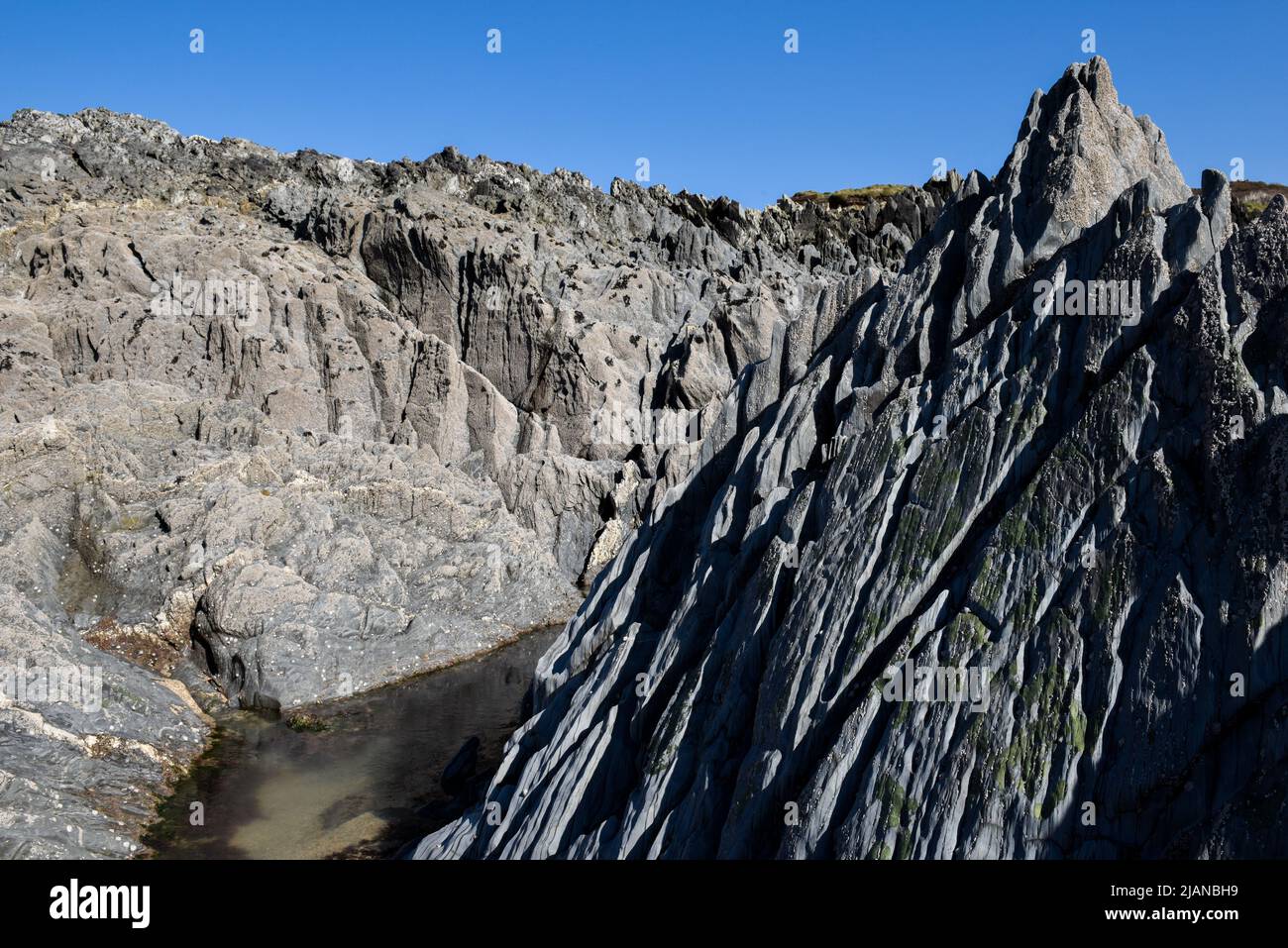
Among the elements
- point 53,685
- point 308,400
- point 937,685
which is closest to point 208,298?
point 308,400

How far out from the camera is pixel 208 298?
69938 mm

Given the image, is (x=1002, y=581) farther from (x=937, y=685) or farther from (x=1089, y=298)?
(x=1089, y=298)

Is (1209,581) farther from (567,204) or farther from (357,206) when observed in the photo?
(567,204)

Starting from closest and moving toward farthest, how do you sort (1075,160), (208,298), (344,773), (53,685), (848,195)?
(1075,160), (53,685), (344,773), (208,298), (848,195)

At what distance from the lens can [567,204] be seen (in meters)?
106

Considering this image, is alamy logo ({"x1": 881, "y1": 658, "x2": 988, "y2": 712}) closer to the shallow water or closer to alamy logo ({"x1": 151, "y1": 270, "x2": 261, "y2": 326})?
the shallow water

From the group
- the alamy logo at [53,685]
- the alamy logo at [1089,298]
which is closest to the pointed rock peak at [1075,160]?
the alamy logo at [1089,298]

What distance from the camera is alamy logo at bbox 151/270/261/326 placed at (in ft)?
225
